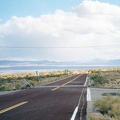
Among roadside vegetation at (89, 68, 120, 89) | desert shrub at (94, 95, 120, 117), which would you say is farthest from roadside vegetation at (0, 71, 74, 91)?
desert shrub at (94, 95, 120, 117)

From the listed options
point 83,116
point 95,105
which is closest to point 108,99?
point 95,105

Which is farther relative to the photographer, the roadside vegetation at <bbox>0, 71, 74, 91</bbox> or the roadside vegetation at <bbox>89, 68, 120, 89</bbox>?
the roadside vegetation at <bbox>89, 68, 120, 89</bbox>

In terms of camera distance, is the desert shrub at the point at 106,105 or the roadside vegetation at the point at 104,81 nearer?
the desert shrub at the point at 106,105

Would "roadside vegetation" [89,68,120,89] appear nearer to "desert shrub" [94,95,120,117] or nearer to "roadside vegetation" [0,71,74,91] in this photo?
"roadside vegetation" [0,71,74,91]

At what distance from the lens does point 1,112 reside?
495 inches

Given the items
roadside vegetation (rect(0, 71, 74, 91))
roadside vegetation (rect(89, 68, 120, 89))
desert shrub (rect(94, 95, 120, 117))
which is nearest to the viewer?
desert shrub (rect(94, 95, 120, 117))

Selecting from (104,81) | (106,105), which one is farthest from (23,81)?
(106,105)

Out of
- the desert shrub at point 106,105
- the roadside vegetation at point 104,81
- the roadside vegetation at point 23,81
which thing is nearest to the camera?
the desert shrub at point 106,105

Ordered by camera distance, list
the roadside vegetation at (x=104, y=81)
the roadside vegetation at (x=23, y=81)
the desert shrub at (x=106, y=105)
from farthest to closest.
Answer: the roadside vegetation at (x=104, y=81)
the roadside vegetation at (x=23, y=81)
the desert shrub at (x=106, y=105)

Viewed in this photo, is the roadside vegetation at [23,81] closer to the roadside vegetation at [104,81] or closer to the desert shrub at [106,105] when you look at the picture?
the roadside vegetation at [104,81]

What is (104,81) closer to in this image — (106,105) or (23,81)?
(23,81)

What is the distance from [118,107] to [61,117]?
210 centimetres

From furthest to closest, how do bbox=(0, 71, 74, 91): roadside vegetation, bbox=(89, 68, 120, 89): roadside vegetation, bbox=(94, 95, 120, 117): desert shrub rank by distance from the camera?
bbox=(89, 68, 120, 89): roadside vegetation < bbox=(0, 71, 74, 91): roadside vegetation < bbox=(94, 95, 120, 117): desert shrub

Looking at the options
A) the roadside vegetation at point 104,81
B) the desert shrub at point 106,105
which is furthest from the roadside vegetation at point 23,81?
the desert shrub at point 106,105
